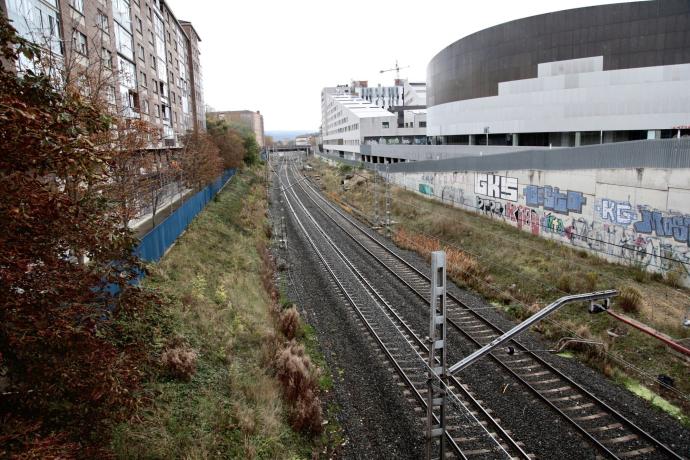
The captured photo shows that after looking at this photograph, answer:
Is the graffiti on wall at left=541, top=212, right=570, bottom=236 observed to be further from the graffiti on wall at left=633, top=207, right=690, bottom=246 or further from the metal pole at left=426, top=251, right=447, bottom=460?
the metal pole at left=426, top=251, right=447, bottom=460

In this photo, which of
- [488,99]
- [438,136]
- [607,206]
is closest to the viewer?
[607,206]

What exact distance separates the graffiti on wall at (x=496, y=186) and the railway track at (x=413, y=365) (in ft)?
35.3

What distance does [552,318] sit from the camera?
1534cm

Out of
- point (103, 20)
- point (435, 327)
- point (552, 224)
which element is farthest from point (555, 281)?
point (103, 20)

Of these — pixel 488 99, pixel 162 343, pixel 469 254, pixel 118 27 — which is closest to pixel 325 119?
pixel 488 99

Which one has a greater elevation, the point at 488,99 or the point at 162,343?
the point at 488,99

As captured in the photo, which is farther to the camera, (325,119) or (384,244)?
(325,119)

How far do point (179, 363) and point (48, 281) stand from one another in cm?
619

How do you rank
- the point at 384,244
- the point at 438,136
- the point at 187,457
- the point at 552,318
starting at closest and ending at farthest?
1. the point at 187,457
2. the point at 552,318
3. the point at 384,244
4. the point at 438,136

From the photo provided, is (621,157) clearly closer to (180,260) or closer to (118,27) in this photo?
(180,260)

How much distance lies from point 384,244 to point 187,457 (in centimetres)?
2162

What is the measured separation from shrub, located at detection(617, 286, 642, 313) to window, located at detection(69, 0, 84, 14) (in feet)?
94.3

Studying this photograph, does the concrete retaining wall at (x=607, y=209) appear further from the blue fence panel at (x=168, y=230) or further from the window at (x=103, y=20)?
the window at (x=103, y=20)

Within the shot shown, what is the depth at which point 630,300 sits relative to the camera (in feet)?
49.3
